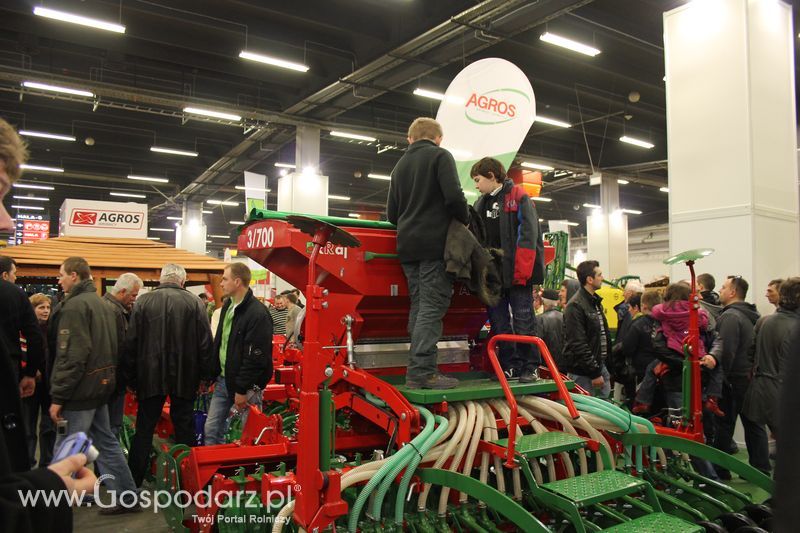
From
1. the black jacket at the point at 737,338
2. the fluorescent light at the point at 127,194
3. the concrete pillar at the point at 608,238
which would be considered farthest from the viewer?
the fluorescent light at the point at 127,194

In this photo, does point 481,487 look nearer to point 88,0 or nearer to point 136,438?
point 136,438

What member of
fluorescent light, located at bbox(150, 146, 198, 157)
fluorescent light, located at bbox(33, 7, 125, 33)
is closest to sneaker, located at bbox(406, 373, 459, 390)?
fluorescent light, located at bbox(33, 7, 125, 33)

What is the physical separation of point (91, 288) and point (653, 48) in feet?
37.5

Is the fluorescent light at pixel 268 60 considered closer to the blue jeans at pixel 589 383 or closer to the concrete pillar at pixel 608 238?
the blue jeans at pixel 589 383

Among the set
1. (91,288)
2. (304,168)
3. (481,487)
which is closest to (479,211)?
(481,487)

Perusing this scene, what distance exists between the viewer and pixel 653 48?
1159cm

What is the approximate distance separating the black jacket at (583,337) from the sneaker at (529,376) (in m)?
1.20

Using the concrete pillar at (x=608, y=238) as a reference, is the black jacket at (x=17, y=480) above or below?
below

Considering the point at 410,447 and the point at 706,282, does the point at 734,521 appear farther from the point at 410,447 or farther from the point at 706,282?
the point at 706,282

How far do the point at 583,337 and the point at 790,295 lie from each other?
5.11ft

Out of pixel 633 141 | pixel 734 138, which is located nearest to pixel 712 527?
pixel 734 138

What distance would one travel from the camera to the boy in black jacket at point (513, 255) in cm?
378

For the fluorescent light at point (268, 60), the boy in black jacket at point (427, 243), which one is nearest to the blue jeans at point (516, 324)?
the boy in black jacket at point (427, 243)

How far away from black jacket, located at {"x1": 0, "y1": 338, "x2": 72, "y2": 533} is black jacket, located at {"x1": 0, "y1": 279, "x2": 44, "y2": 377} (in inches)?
75.8
